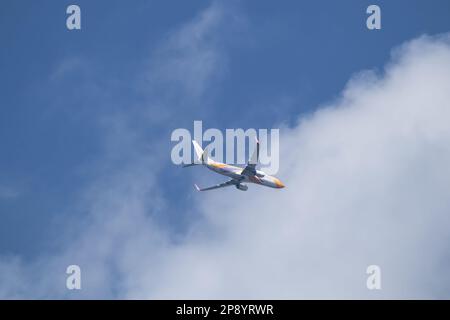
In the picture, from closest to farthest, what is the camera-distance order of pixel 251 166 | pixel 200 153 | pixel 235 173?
pixel 251 166, pixel 235 173, pixel 200 153

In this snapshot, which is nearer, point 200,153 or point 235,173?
point 235,173

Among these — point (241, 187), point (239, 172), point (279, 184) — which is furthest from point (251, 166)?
point (279, 184)

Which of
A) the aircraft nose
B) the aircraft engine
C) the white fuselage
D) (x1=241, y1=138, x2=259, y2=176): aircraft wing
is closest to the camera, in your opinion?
(x1=241, y1=138, x2=259, y2=176): aircraft wing

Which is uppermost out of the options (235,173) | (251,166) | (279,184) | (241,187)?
(251,166)

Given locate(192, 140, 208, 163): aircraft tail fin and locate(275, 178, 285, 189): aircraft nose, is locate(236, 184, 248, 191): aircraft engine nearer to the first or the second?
locate(275, 178, 285, 189): aircraft nose

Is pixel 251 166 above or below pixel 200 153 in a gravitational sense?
below

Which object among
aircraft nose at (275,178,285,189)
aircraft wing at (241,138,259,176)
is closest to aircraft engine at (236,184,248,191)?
aircraft nose at (275,178,285,189)

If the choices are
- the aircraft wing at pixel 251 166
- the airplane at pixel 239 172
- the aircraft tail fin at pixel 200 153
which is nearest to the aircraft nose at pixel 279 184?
the airplane at pixel 239 172

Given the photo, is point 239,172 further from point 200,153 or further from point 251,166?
point 200,153
